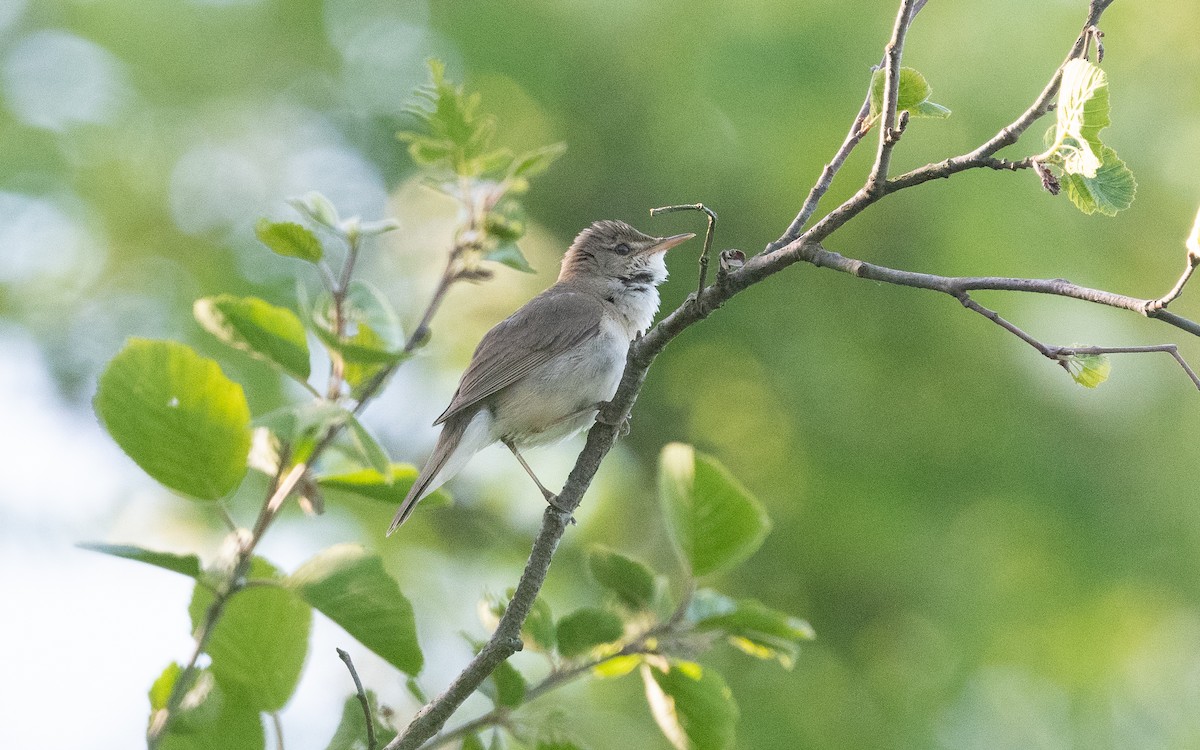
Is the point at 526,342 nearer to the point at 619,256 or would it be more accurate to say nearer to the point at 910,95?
the point at 619,256

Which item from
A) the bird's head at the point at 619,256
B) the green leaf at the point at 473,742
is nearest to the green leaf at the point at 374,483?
the green leaf at the point at 473,742

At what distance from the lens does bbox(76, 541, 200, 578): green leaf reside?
5.29ft

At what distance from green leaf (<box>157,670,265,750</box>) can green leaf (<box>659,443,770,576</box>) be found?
0.92 m

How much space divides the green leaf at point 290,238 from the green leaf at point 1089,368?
1.22 meters

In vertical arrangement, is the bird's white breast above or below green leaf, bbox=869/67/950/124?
below

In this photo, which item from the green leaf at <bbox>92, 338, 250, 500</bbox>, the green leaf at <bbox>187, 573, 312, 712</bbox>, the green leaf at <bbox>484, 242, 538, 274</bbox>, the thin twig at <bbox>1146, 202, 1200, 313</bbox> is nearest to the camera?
the thin twig at <bbox>1146, 202, 1200, 313</bbox>

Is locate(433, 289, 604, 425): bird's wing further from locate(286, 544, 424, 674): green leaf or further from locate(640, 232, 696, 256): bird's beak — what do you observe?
locate(286, 544, 424, 674): green leaf

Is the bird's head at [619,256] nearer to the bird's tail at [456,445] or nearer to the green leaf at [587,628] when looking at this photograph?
the bird's tail at [456,445]

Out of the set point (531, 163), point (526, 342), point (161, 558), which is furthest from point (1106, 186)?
point (526, 342)

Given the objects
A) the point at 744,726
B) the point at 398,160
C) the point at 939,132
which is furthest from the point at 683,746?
the point at 398,160

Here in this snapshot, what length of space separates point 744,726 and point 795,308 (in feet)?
7.49

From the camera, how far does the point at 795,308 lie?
6.21 m

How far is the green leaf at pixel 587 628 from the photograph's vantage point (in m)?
2.21

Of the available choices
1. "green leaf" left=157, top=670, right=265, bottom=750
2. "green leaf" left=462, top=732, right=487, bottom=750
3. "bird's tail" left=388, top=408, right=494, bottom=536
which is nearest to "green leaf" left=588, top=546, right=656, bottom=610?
"green leaf" left=462, top=732, right=487, bottom=750
